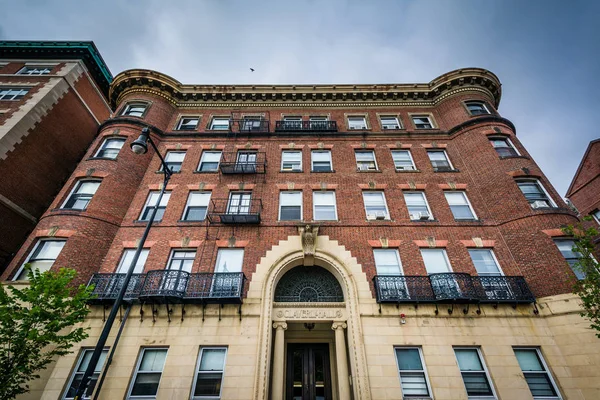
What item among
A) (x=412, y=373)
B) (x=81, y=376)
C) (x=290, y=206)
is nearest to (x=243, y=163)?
(x=290, y=206)

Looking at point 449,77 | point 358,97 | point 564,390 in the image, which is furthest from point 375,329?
point 449,77

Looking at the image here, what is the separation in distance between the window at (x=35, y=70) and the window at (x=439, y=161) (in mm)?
29764

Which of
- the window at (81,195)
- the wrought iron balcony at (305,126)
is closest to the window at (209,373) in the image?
the window at (81,195)

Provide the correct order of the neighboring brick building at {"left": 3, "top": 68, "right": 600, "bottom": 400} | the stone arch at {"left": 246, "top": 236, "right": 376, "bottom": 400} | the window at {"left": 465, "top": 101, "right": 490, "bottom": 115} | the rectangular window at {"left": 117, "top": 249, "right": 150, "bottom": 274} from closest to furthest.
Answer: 1. the stone arch at {"left": 246, "top": 236, "right": 376, "bottom": 400}
2. the neighboring brick building at {"left": 3, "top": 68, "right": 600, "bottom": 400}
3. the rectangular window at {"left": 117, "top": 249, "right": 150, "bottom": 274}
4. the window at {"left": 465, "top": 101, "right": 490, "bottom": 115}

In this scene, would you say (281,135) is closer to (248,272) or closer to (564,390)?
(248,272)

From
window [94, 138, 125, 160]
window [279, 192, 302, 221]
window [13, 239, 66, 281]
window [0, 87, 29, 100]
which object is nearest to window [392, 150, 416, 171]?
window [279, 192, 302, 221]

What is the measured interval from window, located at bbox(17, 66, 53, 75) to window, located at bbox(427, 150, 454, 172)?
97.7 ft

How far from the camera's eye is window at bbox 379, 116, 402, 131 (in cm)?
2056

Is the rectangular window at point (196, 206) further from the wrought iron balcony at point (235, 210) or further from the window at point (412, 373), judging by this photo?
the window at point (412, 373)

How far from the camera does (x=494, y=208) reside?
1490cm

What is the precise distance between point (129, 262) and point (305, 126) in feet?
45.2

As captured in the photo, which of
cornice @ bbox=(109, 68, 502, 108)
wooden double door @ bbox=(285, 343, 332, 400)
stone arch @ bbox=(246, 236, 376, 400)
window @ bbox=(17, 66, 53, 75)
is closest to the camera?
stone arch @ bbox=(246, 236, 376, 400)

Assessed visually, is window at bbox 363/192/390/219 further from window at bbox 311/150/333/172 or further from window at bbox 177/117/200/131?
window at bbox 177/117/200/131

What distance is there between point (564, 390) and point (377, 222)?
9292 mm
